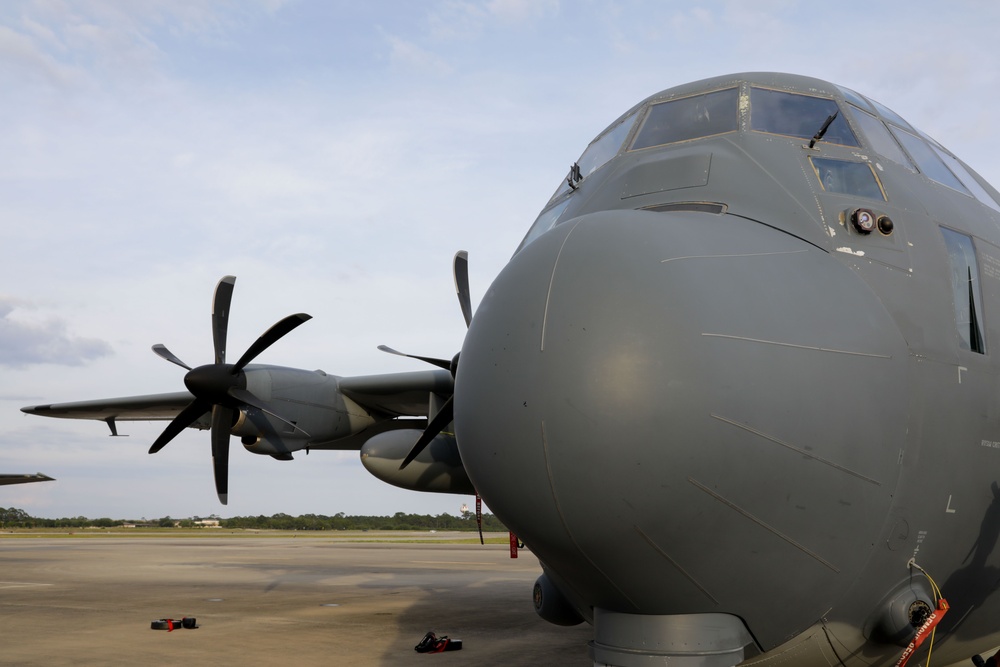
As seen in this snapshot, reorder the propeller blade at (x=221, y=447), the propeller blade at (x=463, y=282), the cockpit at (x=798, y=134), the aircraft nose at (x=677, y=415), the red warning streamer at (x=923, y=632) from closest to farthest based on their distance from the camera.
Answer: the aircraft nose at (x=677, y=415) → the red warning streamer at (x=923, y=632) → the cockpit at (x=798, y=134) → the propeller blade at (x=463, y=282) → the propeller blade at (x=221, y=447)

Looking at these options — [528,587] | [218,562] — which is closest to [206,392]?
[528,587]

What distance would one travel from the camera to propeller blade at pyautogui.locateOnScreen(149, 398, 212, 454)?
1413 centimetres

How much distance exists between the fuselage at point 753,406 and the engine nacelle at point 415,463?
7.71 m

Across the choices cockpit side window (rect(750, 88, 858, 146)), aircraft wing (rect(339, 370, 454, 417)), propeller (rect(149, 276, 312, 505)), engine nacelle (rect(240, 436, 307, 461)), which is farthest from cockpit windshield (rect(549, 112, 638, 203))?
engine nacelle (rect(240, 436, 307, 461))

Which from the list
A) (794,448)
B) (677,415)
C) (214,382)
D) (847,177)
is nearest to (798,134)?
(847,177)

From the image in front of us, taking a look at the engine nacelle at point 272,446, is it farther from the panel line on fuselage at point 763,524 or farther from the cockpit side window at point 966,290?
the panel line on fuselage at point 763,524

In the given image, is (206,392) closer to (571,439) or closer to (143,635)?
(143,635)

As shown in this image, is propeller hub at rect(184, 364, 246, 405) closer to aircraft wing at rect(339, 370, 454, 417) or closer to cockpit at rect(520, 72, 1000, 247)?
aircraft wing at rect(339, 370, 454, 417)

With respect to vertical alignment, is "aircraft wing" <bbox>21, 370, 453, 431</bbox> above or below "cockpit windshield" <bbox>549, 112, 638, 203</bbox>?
below

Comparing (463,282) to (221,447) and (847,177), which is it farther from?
(847,177)

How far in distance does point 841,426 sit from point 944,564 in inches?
51.7

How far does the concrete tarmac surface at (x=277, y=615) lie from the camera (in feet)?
32.4

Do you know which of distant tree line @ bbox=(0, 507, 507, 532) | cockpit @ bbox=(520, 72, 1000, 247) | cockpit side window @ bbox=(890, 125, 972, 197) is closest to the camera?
cockpit @ bbox=(520, 72, 1000, 247)

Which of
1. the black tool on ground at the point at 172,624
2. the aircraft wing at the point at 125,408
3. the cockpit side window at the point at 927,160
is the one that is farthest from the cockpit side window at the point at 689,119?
the aircraft wing at the point at 125,408
